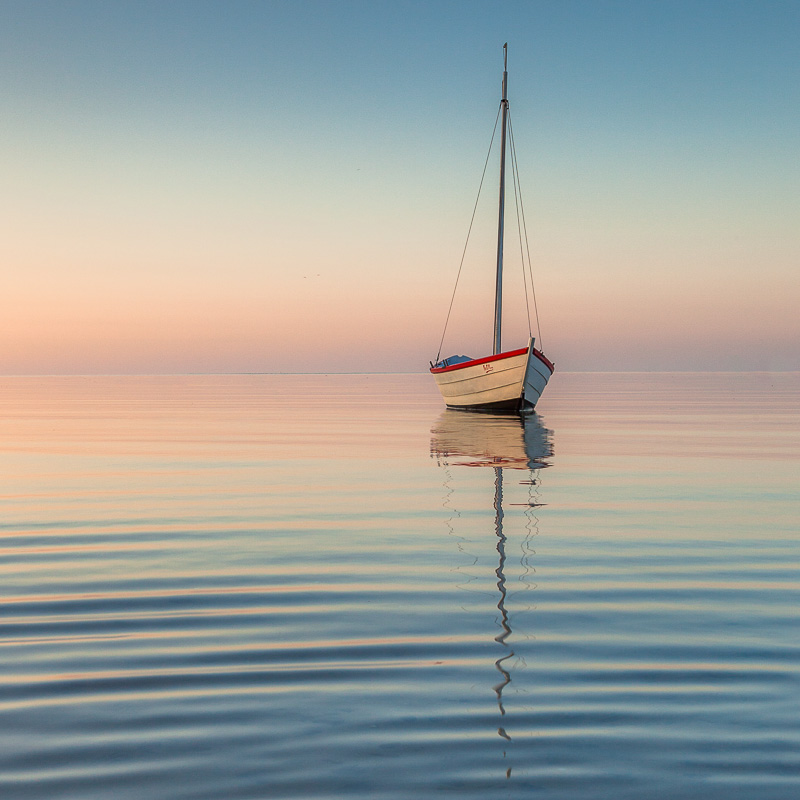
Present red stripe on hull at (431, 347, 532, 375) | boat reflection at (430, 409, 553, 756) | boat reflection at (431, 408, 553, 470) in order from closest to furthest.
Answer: boat reflection at (430, 409, 553, 756)
boat reflection at (431, 408, 553, 470)
red stripe on hull at (431, 347, 532, 375)

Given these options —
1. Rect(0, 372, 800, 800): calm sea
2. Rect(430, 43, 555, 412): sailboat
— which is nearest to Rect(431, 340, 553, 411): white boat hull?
Rect(430, 43, 555, 412): sailboat

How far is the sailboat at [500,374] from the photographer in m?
38.5

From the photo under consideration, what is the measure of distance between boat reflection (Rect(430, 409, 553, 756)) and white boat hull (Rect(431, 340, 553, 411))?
2.77 feet

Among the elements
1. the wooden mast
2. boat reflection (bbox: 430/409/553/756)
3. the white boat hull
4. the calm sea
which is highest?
the wooden mast

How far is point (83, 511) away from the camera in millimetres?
13422

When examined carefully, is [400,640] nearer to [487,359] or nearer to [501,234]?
[487,359]

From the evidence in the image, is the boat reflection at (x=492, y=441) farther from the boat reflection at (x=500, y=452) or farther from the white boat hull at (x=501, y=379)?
the white boat hull at (x=501, y=379)

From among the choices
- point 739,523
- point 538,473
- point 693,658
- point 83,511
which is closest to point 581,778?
point 693,658

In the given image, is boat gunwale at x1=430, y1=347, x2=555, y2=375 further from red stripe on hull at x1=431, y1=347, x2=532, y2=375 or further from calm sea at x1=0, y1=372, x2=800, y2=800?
calm sea at x1=0, y1=372, x2=800, y2=800

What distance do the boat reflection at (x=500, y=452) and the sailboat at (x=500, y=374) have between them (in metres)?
0.89

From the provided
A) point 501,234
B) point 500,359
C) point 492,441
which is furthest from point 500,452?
point 501,234

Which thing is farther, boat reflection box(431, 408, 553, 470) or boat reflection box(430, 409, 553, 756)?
boat reflection box(431, 408, 553, 470)

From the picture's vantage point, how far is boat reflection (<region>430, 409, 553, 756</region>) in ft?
23.2

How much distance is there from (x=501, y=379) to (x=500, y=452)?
16.6 metres
